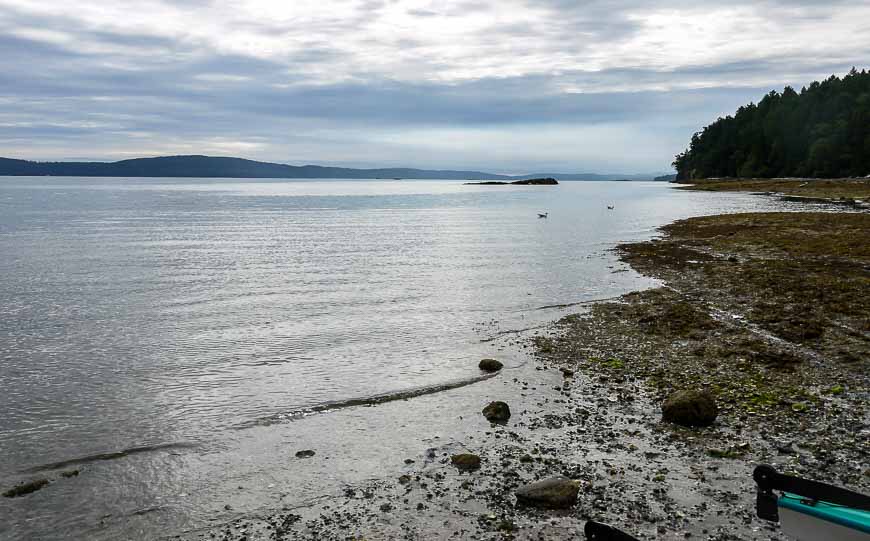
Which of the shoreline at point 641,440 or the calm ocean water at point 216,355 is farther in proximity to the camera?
the calm ocean water at point 216,355

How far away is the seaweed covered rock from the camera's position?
36.8 feet

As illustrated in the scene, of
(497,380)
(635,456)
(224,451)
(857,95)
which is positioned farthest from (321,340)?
(857,95)

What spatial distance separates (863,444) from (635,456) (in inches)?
174

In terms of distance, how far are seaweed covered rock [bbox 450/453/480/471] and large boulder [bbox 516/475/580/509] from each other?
54.3 inches

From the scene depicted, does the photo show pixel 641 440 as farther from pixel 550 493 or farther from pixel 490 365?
pixel 490 365

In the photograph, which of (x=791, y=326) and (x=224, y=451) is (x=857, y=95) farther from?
(x=224, y=451)

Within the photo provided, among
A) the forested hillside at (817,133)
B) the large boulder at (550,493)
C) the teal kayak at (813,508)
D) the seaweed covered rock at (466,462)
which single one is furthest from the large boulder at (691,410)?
the forested hillside at (817,133)

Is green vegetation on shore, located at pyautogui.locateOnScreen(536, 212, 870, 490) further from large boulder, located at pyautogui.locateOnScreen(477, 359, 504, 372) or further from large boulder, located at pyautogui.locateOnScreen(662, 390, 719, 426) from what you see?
large boulder, located at pyautogui.locateOnScreen(477, 359, 504, 372)

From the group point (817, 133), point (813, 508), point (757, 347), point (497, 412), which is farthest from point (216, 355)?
point (817, 133)

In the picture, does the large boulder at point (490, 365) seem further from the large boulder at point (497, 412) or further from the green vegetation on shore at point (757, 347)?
the large boulder at point (497, 412)

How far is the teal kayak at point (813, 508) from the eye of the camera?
6.54 m

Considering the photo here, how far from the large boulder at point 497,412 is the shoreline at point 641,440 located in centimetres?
34

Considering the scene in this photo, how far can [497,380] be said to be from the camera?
16797mm

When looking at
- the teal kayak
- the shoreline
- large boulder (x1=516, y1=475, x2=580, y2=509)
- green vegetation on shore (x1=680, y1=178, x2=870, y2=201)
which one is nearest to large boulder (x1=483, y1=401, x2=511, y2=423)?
the shoreline
